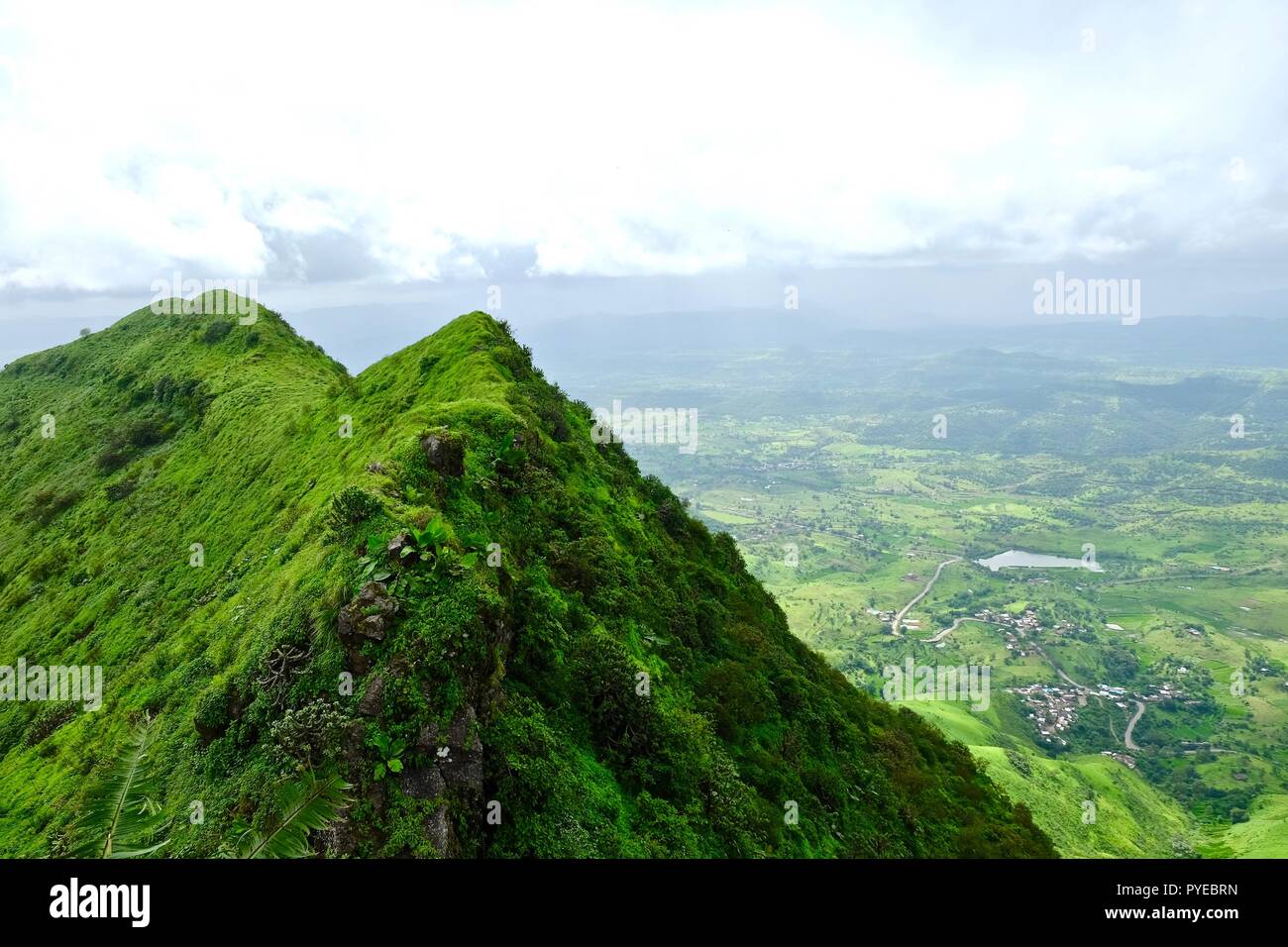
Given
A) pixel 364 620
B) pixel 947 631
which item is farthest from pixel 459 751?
pixel 947 631

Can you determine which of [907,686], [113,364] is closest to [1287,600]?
[907,686]

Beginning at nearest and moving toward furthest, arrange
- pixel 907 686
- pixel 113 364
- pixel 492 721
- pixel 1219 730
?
pixel 492 721
pixel 113 364
pixel 1219 730
pixel 907 686

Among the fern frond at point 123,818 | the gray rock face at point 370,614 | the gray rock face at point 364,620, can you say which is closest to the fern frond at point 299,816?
the fern frond at point 123,818

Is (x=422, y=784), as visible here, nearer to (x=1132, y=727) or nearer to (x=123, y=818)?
(x=123, y=818)

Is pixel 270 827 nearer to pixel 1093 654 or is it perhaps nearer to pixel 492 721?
pixel 492 721

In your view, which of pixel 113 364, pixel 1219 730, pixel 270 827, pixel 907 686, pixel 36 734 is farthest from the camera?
pixel 907 686

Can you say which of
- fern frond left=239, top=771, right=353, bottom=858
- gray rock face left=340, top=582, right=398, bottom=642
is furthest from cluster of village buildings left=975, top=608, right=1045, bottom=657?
fern frond left=239, top=771, right=353, bottom=858

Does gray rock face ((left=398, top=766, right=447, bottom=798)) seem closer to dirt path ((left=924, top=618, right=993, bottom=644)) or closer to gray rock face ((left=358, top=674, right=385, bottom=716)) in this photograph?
gray rock face ((left=358, top=674, right=385, bottom=716))
